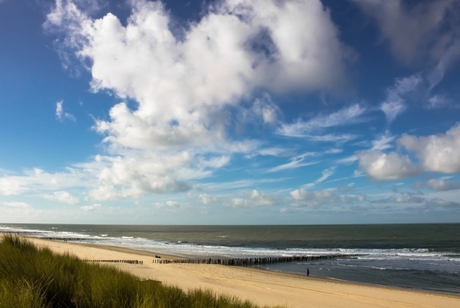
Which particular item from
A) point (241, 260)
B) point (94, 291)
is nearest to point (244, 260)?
point (241, 260)

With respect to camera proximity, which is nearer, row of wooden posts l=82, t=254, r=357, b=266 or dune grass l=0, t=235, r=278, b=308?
dune grass l=0, t=235, r=278, b=308

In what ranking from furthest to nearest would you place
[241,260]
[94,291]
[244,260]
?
[244,260]
[241,260]
[94,291]

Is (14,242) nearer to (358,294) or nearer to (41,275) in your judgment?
(41,275)

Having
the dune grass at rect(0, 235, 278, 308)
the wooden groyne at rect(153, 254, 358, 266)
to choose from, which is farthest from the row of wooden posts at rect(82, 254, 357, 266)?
the dune grass at rect(0, 235, 278, 308)

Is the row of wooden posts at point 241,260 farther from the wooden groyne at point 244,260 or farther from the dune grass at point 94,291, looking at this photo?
the dune grass at point 94,291

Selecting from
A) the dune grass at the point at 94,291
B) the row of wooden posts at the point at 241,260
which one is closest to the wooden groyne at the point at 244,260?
the row of wooden posts at the point at 241,260

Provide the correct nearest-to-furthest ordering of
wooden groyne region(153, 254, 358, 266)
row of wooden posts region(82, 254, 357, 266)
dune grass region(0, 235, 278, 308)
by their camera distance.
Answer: dune grass region(0, 235, 278, 308) → row of wooden posts region(82, 254, 357, 266) → wooden groyne region(153, 254, 358, 266)

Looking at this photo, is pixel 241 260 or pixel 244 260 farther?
pixel 244 260

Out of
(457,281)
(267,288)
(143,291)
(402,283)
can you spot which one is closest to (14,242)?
(143,291)

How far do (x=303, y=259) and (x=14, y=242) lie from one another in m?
38.6

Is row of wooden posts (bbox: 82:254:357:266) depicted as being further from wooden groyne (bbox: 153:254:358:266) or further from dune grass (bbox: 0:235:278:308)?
dune grass (bbox: 0:235:278:308)

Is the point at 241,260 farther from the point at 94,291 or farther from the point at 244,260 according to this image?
the point at 94,291

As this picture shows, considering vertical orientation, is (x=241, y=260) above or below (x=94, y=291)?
below

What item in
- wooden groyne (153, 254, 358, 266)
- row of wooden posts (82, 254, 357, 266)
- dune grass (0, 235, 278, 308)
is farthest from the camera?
wooden groyne (153, 254, 358, 266)
